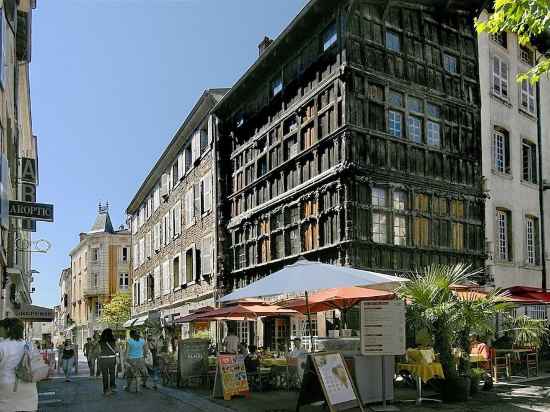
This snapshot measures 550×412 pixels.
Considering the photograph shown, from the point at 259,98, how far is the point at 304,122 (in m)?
4.84

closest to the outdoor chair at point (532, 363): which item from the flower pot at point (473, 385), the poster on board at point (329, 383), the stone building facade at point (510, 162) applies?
the flower pot at point (473, 385)

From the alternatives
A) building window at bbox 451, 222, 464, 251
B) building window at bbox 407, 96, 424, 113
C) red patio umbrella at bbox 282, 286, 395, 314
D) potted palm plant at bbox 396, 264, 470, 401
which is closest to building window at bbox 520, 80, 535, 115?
building window at bbox 407, 96, 424, 113

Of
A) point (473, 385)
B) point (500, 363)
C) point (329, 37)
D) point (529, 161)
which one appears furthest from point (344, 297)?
point (529, 161)

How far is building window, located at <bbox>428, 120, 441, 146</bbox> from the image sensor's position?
22484 mm

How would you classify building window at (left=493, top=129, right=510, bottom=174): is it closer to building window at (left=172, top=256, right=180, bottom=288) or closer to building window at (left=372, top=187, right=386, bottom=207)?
building window at (left=372, top=187, right=386, bottom=207)

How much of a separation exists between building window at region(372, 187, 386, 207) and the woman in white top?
14452mm

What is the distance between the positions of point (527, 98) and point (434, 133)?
6.44 meters

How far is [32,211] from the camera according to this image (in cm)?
1470

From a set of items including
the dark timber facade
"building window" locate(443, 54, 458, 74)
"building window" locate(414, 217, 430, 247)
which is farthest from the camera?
"building window" locate(443, 54, 458, 74)

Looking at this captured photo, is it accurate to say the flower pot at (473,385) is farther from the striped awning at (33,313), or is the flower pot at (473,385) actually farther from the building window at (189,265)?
the building window at (189,265)

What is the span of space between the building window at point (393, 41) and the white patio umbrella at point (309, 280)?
11.2 meters

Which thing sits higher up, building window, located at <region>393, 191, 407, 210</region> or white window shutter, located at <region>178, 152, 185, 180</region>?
white window shutter, located at <region>178, 152, 185, 180</region>

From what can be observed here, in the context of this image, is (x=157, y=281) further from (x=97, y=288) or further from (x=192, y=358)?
(x=97, y=288)

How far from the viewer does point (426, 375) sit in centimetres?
1184
